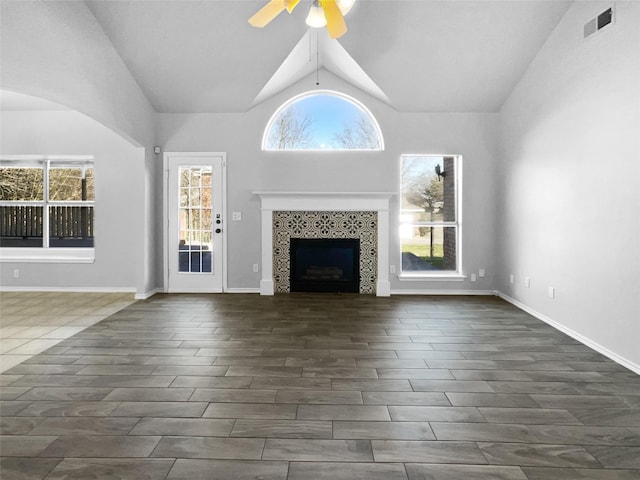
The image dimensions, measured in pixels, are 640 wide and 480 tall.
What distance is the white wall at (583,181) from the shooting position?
3350 mm

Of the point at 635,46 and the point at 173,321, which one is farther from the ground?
the point at 635,46

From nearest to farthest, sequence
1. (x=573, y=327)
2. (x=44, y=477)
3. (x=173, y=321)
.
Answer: (x=44, y=477), (x=573, y=327), (x=173, y=321)

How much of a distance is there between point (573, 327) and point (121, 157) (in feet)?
20.7

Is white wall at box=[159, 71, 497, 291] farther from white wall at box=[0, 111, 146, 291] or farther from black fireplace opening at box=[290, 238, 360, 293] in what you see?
white wall at box=[0, 111, 146, 291]

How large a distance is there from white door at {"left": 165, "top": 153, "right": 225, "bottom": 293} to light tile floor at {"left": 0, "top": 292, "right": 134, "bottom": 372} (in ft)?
2.74

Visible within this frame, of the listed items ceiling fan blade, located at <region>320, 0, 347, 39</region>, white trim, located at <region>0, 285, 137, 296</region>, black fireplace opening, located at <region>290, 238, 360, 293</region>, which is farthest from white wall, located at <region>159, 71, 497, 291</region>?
ceiling fan blade, located at <region>320, 0, 347, 39</region>

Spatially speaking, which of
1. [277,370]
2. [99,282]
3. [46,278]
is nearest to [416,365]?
[277,370]

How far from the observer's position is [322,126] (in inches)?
248

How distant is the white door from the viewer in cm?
633

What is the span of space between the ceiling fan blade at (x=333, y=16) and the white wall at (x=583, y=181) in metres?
2.32

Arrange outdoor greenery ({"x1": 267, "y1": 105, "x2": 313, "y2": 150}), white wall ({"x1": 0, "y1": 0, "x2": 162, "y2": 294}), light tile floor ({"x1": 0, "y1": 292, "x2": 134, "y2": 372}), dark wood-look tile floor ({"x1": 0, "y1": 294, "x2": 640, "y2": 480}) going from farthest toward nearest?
outdoor greenery ({"x1": 267, "y1": 105, "x2": 313, "y2": 150}) → light tile floor ({"x1": 0, "y1": 292, "x2": 134, "y2": 372}) → white wall ({"x1": 0, "y1": 0, "x2": 162, "y2": 294}) → dark wood-look tile floor ({"x1": 0, "y1": 294, "x2": 640, "y2": 480})

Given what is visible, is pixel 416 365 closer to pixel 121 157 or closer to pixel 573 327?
pixel 573 327

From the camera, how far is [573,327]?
4.14 meters

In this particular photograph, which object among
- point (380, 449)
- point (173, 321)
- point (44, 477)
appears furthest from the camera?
point (173, 321)
